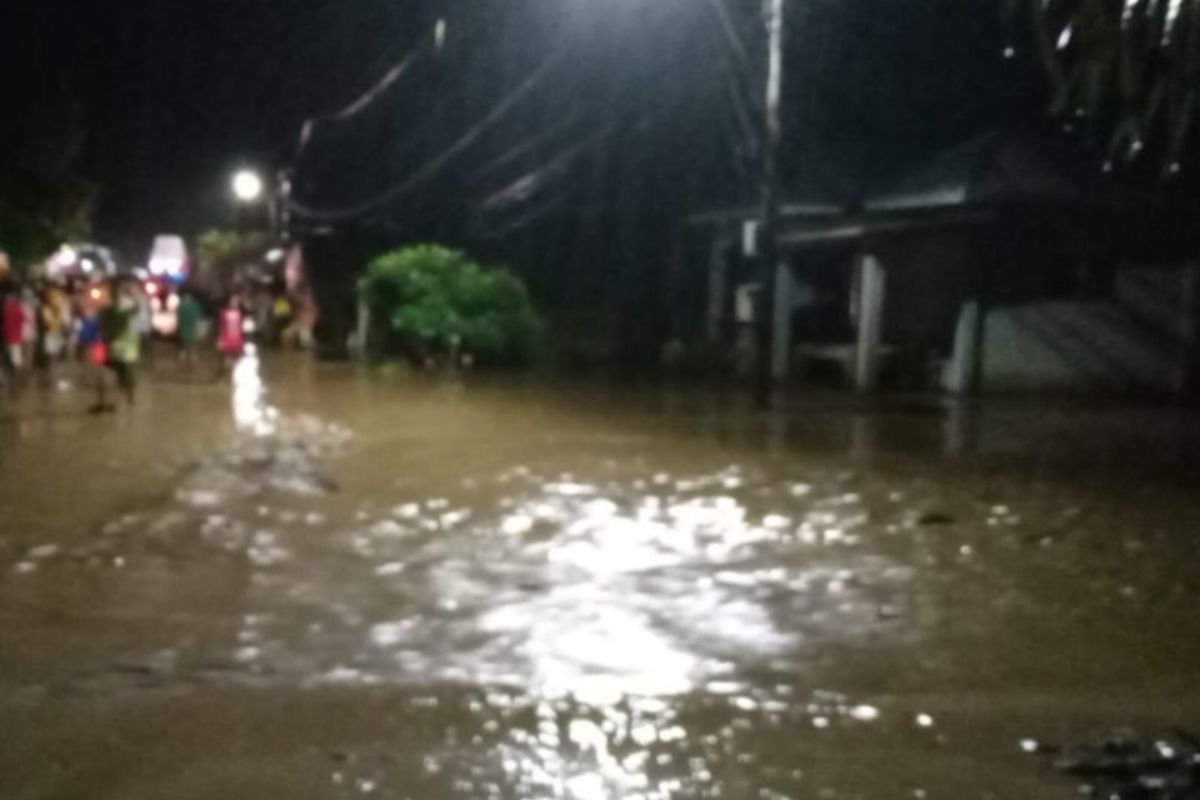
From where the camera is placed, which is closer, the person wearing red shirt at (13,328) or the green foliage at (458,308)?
the person wearing red shirt at (13,328)

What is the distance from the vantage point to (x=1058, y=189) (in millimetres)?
26406

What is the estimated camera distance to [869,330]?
2772 centimetres

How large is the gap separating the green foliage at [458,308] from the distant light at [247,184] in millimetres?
27049

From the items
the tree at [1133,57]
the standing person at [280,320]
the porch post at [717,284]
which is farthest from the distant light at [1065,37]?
the standing person at [280,320]

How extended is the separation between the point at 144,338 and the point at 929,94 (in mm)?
16393

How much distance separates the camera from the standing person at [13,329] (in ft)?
82.4

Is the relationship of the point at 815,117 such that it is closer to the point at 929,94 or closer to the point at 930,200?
the point at 929,94

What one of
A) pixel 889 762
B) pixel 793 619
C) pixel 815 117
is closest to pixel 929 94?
pixel 815 117

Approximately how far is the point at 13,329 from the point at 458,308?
8641 mm

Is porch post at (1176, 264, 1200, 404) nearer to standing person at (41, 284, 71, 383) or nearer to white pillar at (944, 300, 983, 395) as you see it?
white pillar at (944, 300, 983, 395)

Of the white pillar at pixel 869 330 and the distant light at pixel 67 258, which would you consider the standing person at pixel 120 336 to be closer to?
the white pillar at pixel 869 330

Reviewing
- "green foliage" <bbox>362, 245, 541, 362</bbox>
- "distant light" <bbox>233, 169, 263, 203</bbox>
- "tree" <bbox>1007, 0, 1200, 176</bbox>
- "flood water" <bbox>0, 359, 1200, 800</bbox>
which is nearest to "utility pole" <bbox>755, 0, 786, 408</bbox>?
"flood water" <bbox>0, 359, 1200, 800</bbox>

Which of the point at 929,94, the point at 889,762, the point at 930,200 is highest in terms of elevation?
the point at 929,94

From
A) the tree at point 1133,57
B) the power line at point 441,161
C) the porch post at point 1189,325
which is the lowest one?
the porch post at point 1189,325
